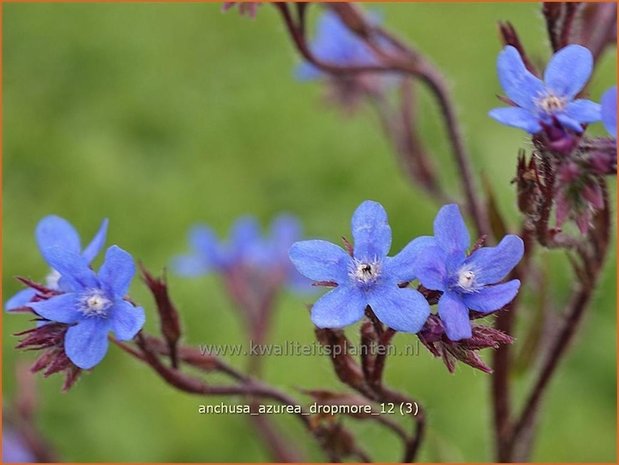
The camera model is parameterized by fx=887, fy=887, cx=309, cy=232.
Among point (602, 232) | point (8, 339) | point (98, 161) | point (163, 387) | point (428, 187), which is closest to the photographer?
point (602, 232)

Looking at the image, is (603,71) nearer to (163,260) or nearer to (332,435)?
(163,260)

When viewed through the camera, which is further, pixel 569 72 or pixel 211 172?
pixel 211 172

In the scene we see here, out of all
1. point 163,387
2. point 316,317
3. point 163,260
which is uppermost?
point 316,317

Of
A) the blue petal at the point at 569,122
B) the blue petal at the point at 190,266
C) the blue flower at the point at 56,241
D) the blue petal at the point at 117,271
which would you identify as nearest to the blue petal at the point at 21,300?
the blue flower at the point at 56,241

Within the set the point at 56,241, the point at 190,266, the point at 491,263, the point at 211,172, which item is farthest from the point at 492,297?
the point at 211,172

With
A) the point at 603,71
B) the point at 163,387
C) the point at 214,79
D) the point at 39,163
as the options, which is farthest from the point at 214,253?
the point at 603,71

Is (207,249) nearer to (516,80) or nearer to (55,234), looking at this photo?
(55,234)
